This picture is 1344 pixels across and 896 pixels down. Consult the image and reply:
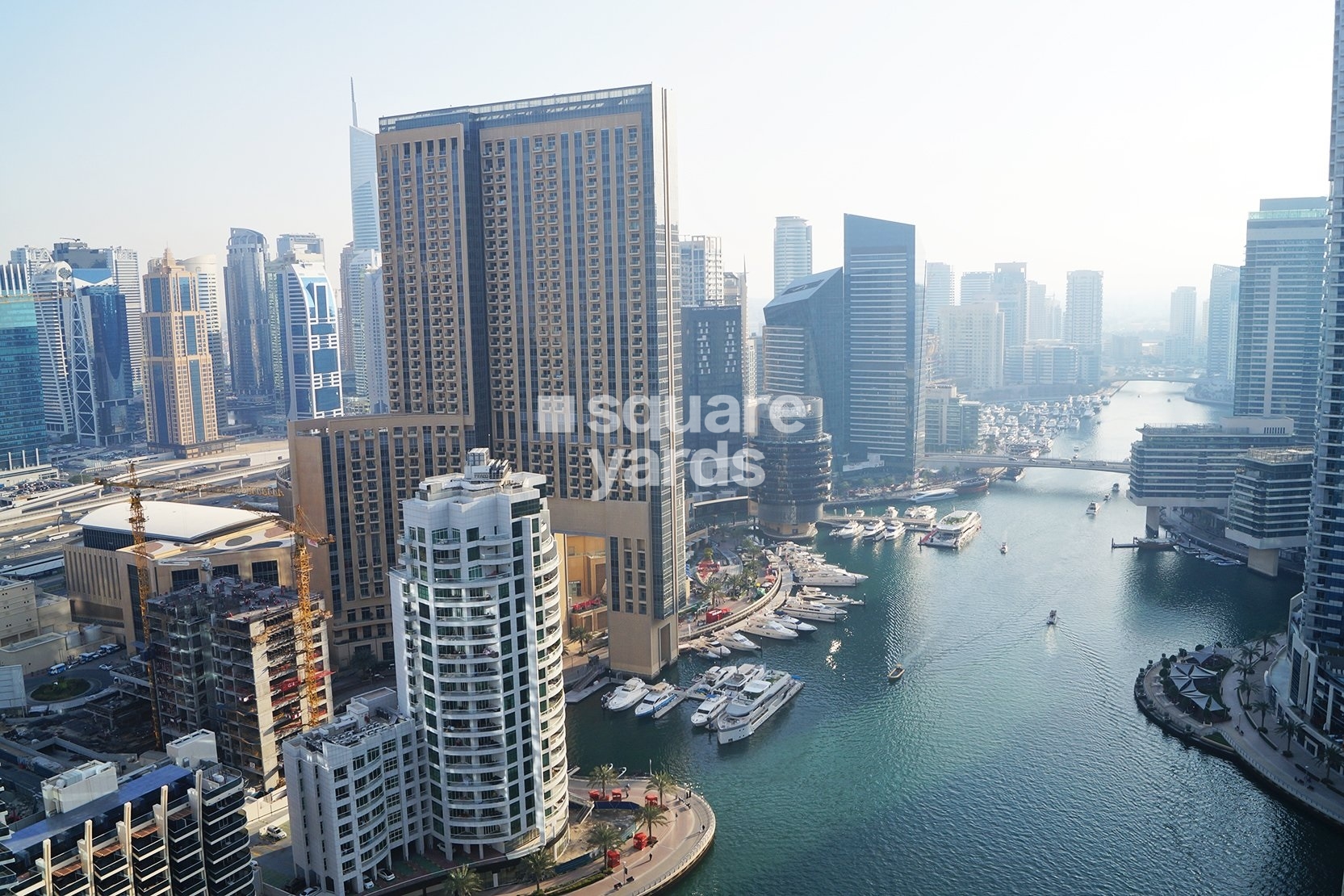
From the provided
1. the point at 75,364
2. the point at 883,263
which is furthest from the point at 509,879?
the point at 75,364

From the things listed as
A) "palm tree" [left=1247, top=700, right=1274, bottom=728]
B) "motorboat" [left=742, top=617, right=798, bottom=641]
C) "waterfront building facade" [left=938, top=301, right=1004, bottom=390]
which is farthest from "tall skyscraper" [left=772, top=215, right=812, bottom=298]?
"palm tree" [left=1247, top=700, right=1274, bottom=728]

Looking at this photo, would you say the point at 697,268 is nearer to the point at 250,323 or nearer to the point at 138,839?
the point at 250,323

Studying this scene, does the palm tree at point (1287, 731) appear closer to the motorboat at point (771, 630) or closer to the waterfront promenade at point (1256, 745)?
the waterfront promenade at point (1256, 745)

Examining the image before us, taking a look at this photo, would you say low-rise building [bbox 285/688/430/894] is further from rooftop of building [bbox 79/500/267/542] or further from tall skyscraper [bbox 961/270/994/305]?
tall skyscraper [bbox 961/270/994/305]

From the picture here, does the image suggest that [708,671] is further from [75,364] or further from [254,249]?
[254,249]

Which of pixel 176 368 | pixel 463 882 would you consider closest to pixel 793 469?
pixel 463 882

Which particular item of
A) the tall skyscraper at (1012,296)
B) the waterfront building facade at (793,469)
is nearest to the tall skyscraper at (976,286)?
the tall skyscraper at (1012,296)

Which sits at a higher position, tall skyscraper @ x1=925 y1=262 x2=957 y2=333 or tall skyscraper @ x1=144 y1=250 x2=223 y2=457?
tall skyscraper @ x1=925 y1=262 x2=957 y2=333
